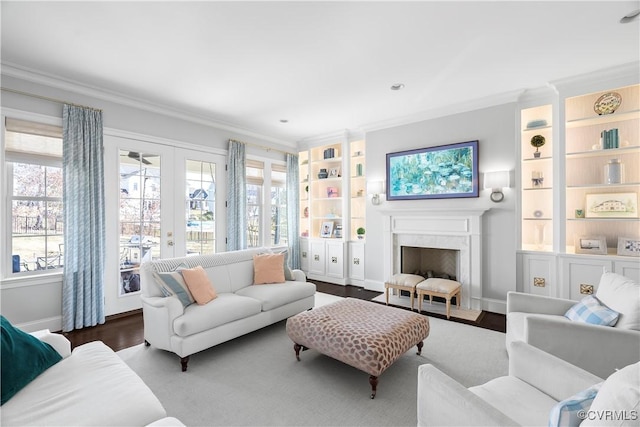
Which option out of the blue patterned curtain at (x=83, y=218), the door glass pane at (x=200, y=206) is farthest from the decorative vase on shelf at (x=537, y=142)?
the blue patterned curtain at (x=83, y=218)

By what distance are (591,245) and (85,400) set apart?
15.7 ft

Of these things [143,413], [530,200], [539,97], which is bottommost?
[143,413]

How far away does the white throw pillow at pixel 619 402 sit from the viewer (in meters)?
0.77

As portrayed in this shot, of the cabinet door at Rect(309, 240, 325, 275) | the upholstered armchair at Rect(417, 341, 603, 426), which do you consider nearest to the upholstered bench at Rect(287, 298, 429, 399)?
the upholstered armchair at Rect(417, 341, 603, 426)

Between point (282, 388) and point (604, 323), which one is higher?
point (604, 323)

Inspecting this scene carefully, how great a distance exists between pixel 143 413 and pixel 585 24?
13.1 ft

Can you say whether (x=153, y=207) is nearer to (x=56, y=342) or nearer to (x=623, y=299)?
(x=56, y=342)

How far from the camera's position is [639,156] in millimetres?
3369

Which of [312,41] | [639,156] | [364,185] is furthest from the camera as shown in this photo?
[364,185]

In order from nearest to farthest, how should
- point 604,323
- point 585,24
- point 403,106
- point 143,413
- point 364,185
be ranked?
point 143,413
point 604,323
point 585,24
point 403,106
point 364,185

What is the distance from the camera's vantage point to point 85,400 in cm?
136

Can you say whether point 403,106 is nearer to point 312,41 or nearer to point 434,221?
point 434,221

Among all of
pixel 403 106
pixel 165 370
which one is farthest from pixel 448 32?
pixel 165 370

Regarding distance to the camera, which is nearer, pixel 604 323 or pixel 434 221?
pixel 604 323
